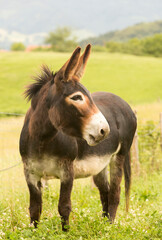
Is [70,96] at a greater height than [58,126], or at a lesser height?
greater

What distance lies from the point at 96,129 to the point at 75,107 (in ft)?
1.23

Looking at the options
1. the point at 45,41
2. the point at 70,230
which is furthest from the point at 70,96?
the point at 45,41

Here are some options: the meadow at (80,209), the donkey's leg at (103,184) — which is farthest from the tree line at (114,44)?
the donkey's leg at (103,184)

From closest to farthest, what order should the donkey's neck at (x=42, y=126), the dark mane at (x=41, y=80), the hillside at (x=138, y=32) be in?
the donkey's neck at (x=42, y=126) → the dark mane at (x=41, y=80) → the hillside at (x=138, y=32)

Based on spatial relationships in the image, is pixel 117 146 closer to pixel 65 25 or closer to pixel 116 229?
pixel 116 229

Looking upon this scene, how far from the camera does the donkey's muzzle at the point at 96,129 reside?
390 cm

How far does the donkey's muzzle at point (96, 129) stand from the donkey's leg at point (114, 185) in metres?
2.00

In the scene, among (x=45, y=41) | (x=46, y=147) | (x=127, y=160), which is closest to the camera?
(x=46, y=147)

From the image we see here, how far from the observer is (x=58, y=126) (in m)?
4.26

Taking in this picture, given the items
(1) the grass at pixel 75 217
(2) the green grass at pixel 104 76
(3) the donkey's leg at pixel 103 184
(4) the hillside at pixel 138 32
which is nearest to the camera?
(1) the grass at pixel 75 217

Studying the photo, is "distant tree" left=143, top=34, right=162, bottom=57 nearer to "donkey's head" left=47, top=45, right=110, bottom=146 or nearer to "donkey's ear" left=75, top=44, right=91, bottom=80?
"donkey's ear" left=75, top=44, right=91, bottom=80

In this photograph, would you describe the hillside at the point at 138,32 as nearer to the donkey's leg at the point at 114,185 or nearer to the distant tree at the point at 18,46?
the distant tree at the point at 18,46

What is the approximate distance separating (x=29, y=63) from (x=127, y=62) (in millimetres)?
14616

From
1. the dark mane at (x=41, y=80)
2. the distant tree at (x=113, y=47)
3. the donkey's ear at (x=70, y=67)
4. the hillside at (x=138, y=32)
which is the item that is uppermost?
the hillside at (x=138, y=32)
